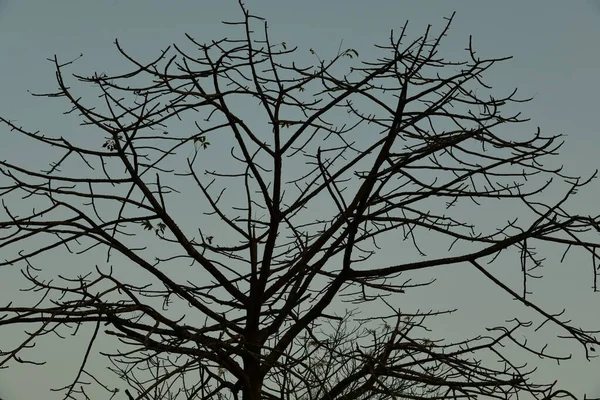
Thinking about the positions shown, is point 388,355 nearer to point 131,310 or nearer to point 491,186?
point 491,186

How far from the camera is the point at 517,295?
120 inches

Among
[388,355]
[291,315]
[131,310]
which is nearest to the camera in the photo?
[131,310]

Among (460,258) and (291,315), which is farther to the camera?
(291,315)

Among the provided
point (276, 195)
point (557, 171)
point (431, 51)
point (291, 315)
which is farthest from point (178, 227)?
point (557, 171)

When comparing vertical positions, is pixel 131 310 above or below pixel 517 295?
below

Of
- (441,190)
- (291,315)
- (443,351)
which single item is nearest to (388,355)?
(443,351)

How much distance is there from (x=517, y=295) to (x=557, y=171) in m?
0.69

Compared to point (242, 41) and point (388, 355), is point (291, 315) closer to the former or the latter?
point (388, 355)

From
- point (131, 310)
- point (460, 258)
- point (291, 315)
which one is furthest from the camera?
point (291, 315)

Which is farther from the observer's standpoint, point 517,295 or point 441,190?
point 441,190

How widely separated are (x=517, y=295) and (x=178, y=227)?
4.69ft

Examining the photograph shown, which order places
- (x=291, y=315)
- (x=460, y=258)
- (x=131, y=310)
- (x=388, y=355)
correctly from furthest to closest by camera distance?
(x=291, y=315), (x=388, y=355), (x=460, y=258), (x=131, y=310)

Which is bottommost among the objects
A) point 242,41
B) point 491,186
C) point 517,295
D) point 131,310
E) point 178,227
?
point 131,310

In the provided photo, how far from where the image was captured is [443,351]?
10.7 ft
